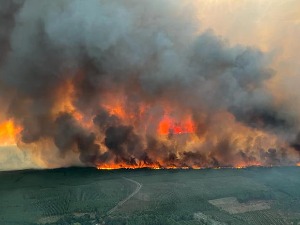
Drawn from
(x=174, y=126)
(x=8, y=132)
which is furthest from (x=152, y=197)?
(x=8, y=132)

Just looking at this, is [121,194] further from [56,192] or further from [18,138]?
[18,138]

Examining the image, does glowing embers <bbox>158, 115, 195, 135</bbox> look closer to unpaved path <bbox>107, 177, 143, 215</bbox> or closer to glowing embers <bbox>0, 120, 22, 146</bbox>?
unpaved path <bbox>107, 177, 143, 215</bbox>

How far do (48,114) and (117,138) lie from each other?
13.2 meters

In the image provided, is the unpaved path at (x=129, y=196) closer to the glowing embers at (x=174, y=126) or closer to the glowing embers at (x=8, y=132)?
the glowing embers at (x=174, y=126)

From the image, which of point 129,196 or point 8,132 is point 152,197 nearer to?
point 129,196

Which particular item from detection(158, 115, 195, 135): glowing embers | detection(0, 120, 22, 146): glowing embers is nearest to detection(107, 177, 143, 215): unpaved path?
detection(158, 115, 195, 135): glowing embers

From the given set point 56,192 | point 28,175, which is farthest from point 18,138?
point 56,192

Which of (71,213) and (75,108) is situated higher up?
(75,108)

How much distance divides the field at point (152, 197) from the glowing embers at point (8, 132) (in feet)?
29.8

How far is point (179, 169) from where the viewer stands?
65.4m

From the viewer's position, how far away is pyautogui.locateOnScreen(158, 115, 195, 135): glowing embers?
6950cm

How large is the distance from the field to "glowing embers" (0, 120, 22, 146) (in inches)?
358

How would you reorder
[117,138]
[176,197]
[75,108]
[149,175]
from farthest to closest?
1. [75,108]
2. [117,138]
3. [149,175]
4. [176,197]

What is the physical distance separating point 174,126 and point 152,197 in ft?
66.6
